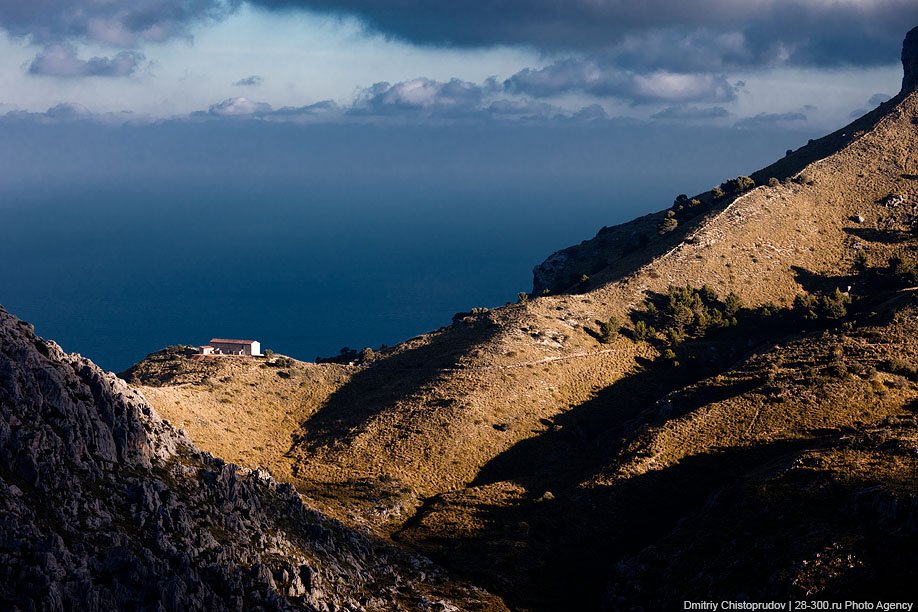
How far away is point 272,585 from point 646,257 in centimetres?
8249

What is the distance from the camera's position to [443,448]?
246ft

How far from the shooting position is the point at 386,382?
90.8m

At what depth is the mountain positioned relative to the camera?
49.7 meters

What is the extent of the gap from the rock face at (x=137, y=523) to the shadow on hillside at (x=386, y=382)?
934 inches

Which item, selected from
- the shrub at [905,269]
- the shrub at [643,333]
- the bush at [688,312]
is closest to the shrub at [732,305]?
the bush at [688,312]

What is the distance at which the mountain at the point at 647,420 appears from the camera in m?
49.7

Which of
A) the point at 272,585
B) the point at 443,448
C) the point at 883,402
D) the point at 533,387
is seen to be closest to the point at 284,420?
the point at 443,448

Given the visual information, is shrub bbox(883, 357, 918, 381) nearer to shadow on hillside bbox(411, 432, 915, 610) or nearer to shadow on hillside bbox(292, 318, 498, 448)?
shadow on hillside bbox(411, 432, 915, 610)

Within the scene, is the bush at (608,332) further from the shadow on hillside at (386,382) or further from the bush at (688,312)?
the shadow on hillside at (386,382)

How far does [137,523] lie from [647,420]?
144 feet

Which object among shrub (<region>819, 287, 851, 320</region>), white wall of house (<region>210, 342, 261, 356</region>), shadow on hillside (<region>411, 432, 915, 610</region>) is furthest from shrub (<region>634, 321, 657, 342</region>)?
white wall of house (<region>210, 342, 261, 356</region>)

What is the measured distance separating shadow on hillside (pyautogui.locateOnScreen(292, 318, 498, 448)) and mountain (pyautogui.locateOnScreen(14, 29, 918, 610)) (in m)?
0.33

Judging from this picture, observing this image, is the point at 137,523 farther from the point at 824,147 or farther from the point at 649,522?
the point at 824,147

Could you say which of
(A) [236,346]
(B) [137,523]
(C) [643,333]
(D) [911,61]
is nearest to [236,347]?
(A) [236,346]
